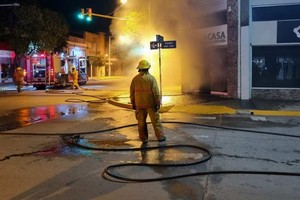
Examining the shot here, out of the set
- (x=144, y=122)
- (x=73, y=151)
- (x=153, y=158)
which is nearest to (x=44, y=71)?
(x=144, y=122)

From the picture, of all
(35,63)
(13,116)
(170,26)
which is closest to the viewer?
(13,116)

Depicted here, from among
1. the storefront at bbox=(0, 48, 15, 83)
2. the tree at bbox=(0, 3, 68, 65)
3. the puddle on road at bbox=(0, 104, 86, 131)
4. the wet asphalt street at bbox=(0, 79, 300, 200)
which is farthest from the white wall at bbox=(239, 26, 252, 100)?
the storefront at bbox=(0, 48, 15, 83)

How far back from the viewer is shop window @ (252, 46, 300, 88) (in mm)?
15406

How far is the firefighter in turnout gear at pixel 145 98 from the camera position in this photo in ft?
25.6

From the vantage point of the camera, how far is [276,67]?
15.6m

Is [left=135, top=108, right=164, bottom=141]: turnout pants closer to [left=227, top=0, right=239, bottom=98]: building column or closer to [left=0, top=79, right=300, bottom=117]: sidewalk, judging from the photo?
[left=0, top=79, right=300, bottom=117]: sidewalk

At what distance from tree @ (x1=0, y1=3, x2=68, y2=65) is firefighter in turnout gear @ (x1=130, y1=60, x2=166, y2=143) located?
25.6 meters

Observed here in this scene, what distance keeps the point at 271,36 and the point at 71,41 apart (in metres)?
38.1

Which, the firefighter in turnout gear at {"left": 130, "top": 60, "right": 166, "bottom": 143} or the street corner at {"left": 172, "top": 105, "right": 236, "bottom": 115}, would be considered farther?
Answer: the street corner at {"left": 172, "top": 105, "right": 236, "bottom": 115}

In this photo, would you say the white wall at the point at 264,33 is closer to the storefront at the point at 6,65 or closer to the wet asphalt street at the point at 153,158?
the wet asphalt street at the point at 153,158

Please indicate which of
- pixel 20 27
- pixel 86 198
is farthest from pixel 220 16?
pixel 20 27

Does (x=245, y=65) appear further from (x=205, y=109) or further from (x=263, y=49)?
(x=205, y=109)

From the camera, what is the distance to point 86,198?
4.71m

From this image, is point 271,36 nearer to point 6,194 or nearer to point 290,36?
point 290,36
